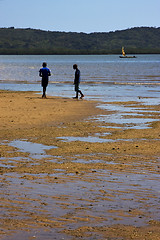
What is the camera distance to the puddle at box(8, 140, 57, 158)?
10.3 metres

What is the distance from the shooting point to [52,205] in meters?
6.75

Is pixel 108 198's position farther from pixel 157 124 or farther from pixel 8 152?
pixel 157 124

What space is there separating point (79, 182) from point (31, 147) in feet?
10.9

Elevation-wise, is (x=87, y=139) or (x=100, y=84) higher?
(x=87, y=139)

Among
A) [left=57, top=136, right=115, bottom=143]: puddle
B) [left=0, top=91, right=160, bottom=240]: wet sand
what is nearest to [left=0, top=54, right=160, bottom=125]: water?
[left=57, top=136, right=115, bottom=143]: puddle

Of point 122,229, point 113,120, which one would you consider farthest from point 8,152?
point 113,120

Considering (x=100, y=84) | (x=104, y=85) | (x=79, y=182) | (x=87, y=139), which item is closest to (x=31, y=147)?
(x=87, y=139)

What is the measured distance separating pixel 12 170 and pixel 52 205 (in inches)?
84.9

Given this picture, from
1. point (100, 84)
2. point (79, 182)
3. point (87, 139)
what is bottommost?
point (100, 84)

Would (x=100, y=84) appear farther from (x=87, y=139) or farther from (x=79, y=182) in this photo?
(x=79, y=182)

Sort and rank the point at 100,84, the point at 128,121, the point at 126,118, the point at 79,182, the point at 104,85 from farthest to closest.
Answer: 1. the point at 100,84
2. the point at 104,85
3. the point at 126,118
4. the point at 128,121
5. the point at 79,182

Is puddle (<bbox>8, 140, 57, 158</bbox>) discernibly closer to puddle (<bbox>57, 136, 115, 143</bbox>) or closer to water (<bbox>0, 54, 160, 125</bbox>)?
puddle (<bbox>57, 136, 115, 143</bbox>)

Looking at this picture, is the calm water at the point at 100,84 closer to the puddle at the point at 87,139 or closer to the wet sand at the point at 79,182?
the wet sand at the point at 79,182

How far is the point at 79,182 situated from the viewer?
798 centimetres
